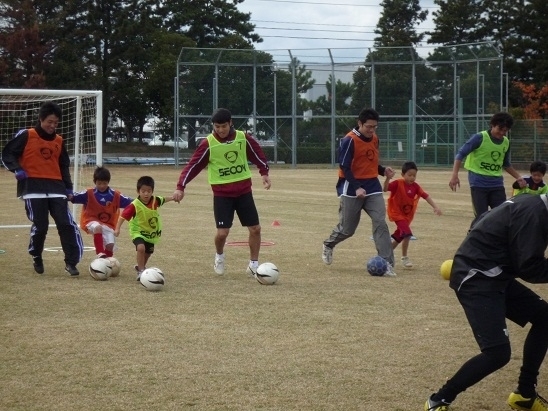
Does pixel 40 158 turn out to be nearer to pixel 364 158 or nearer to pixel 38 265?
pixel 38 265

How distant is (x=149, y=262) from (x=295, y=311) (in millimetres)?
3821

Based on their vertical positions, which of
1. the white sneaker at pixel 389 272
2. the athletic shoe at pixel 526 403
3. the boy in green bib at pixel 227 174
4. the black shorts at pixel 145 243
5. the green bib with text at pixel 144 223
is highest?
the boy in green bib at pixel 227 174

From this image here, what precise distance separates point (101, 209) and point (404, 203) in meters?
3.75

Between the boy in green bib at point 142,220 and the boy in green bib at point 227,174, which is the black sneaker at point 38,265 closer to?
the boy in green bib at point 142,220

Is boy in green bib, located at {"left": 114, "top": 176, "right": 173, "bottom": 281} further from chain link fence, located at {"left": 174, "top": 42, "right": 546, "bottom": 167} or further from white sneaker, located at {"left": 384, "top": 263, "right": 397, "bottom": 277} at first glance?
chain link fence, located at {"left": 174, "top": 42, "right": 546, "bottom": 167}

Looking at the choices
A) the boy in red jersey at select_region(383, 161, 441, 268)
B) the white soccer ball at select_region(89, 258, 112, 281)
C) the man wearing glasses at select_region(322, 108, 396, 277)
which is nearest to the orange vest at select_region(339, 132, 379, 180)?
the man wearing glasses at select_region(322, 108, 396, 277)

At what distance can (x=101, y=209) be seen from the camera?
11.5 m

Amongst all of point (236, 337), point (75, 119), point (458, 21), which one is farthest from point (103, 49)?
point (236, 337)

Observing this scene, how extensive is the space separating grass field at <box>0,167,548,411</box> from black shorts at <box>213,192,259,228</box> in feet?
2.08

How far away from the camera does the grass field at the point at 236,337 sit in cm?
612

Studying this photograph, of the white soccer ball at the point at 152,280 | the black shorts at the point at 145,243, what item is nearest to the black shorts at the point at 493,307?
the white soccer ball at the point at 152,280

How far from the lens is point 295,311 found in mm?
8961

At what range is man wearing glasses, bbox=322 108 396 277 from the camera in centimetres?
1146

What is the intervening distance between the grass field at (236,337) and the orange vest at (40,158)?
3.80ft
